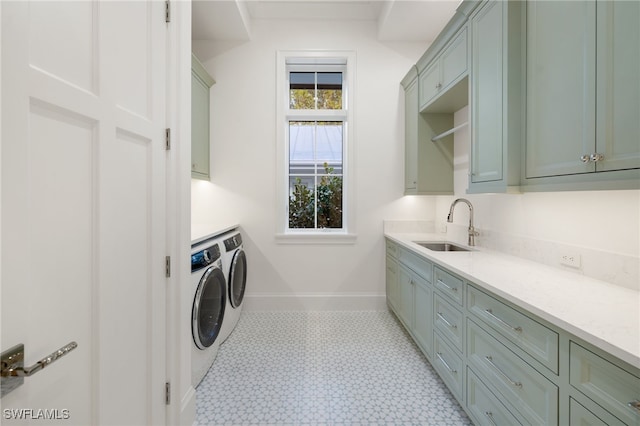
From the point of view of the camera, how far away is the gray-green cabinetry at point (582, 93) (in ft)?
3.46

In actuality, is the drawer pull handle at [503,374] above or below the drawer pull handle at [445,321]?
below

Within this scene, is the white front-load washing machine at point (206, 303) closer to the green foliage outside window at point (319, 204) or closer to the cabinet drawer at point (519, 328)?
the green foliage outside window at point (319, 204)

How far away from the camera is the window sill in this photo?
3.26 m

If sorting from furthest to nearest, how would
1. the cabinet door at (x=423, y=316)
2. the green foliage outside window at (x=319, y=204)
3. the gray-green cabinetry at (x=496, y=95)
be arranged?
the green foliage outside window at (x=319, y=204), the cabinet door at (x=423, y=316), the gray-green cabinetry at (x=496, y=95)

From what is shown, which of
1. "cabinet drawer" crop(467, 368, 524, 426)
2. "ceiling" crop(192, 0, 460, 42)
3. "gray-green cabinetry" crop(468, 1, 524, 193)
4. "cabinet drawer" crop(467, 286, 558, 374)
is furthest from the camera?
"ceiling" crop(192, 0, 460, 42)

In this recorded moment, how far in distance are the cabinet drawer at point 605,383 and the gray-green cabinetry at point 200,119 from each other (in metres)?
2.83

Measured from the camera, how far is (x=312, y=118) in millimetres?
3346

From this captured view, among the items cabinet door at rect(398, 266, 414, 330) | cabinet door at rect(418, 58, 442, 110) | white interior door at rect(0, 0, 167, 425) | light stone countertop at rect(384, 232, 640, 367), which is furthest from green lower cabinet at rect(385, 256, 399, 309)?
white interior door at rect(0, 0, 167, 425)

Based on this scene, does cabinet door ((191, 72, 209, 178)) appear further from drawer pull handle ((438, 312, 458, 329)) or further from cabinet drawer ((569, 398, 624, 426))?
cabinet drawer ((569, 398, 624, 426))

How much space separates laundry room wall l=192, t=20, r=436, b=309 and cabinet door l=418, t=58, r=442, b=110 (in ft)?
1.57

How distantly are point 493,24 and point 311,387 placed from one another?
253 cm

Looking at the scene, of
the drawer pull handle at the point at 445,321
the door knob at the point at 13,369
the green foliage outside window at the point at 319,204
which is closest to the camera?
the door knob at the point at 13,369

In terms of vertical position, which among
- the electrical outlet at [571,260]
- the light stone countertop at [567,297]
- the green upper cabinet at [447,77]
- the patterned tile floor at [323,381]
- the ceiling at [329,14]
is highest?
the ceiling at [329,14]

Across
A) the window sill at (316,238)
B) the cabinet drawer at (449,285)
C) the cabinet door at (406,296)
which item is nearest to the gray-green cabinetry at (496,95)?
the cabinet drawer at (449,285)
